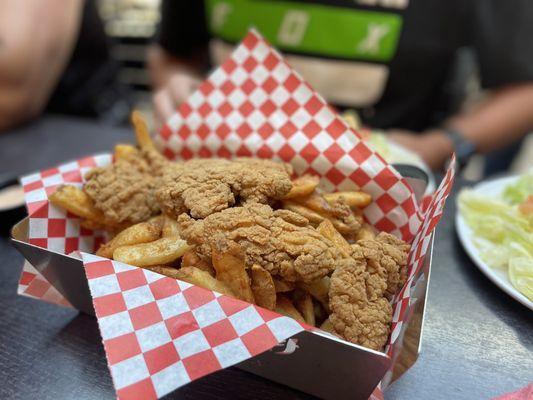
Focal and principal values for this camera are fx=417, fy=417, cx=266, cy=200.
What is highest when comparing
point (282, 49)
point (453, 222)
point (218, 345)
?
point (282, 49)

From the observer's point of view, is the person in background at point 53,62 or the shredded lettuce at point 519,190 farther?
the person in background at point 53,62

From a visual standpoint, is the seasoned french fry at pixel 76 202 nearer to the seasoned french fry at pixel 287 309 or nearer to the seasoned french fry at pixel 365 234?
the seasoned french fry at pixel 287 309

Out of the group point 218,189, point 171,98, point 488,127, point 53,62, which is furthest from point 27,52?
point 488,127

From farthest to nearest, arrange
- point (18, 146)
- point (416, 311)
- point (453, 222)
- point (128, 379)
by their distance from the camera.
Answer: point (18, 146) < point (453, 222) < point (416, 311) < point (128, 379)

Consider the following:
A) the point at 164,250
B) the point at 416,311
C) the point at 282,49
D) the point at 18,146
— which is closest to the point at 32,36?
the point at 18,146

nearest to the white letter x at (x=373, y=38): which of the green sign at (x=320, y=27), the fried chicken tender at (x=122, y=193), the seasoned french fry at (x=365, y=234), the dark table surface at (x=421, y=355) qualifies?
the green sign at (x=320, y=27)

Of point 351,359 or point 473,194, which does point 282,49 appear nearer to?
point 473,194

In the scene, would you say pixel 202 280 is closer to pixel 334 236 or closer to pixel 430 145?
pixel 334 236
